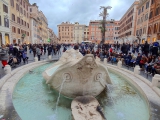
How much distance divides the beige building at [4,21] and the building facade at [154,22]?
29.9 m

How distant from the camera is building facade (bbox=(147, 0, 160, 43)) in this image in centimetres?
2732

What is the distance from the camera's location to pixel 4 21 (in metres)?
24.0

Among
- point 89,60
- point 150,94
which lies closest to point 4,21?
point 89,60

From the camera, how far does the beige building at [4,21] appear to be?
22855 mm

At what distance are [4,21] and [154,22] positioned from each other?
31118mm

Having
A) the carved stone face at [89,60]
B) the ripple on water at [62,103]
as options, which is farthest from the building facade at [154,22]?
the carved stone face at [89,60]

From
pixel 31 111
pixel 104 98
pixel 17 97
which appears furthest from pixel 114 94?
pixel 17 97

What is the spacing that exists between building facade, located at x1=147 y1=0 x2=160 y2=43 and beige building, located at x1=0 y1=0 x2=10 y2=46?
29.9 meters

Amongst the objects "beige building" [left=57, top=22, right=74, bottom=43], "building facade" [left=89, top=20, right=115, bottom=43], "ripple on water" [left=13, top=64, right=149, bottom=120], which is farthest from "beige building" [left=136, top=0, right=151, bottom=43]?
"beige building" [left=57, top=22, right=74, bottom=43]

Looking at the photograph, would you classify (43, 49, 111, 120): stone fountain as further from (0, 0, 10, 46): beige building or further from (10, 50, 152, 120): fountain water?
(0, 0, 10, 46): beige building

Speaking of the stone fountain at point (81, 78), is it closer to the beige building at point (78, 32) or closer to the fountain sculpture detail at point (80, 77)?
the fountain sculpture detail at point (80, 77)

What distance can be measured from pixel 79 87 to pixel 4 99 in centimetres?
244

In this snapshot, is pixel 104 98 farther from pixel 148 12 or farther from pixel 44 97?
pixel 148 12

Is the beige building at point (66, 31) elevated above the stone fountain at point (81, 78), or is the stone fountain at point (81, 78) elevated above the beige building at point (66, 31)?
the beige building at point (66, 31)
